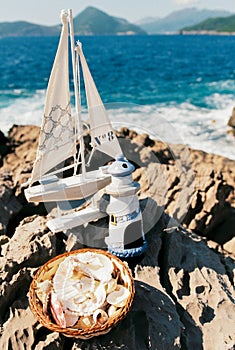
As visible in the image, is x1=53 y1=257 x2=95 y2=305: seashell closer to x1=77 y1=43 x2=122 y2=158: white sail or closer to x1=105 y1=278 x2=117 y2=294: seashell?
x1=105 y1=278 x2=117 y2=294: seashell

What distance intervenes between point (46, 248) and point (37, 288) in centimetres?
69

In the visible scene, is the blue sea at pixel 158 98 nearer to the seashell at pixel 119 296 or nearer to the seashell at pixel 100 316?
the seashell at pixel 119 296

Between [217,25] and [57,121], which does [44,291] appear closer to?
[57,121]

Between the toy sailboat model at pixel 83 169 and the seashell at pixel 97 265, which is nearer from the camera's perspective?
the seashell at pixel 97 265

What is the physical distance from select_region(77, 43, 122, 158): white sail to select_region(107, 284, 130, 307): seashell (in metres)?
1.58

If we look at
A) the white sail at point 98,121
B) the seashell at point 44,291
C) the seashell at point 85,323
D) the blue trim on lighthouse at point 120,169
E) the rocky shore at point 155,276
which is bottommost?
the rocky shore at point 155,276

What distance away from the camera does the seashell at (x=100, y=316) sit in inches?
125

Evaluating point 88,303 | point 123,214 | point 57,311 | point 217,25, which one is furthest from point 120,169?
point 217,25

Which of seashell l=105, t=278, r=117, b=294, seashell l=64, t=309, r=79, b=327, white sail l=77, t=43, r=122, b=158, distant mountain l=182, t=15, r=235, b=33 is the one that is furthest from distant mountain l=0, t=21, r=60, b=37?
seashell l=64, t=309, r=79, b=327

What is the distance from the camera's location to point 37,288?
3432mm

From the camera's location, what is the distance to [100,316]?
10.6 ft

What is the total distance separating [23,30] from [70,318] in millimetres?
184065

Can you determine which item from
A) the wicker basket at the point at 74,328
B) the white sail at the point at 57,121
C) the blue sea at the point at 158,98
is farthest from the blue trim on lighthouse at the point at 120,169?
the blue sea at the point at 158,98

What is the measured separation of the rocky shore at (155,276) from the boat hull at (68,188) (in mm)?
406
